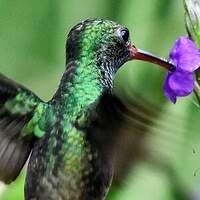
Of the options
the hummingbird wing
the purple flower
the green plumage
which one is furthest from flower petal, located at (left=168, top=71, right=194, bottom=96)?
the hummingbird wing

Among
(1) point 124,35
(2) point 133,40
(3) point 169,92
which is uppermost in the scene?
(1) point 124,35

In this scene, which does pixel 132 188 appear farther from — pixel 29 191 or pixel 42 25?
pixel 42 25

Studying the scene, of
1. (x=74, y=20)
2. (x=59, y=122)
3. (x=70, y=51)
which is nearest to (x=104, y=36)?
(x=70, y=51)

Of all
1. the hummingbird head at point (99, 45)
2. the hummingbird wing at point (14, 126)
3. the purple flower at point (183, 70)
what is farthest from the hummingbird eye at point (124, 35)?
the hummingbird wing at point (14, 126)

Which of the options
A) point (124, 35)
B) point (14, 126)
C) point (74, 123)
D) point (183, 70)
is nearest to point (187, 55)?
point (183, 70)

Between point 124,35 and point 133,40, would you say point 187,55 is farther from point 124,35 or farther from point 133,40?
point 133,40

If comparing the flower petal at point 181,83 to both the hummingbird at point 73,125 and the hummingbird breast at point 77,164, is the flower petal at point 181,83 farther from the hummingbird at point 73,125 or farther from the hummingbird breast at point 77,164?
the hummingbird breast at point 77,164

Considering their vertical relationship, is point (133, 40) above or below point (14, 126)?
below
